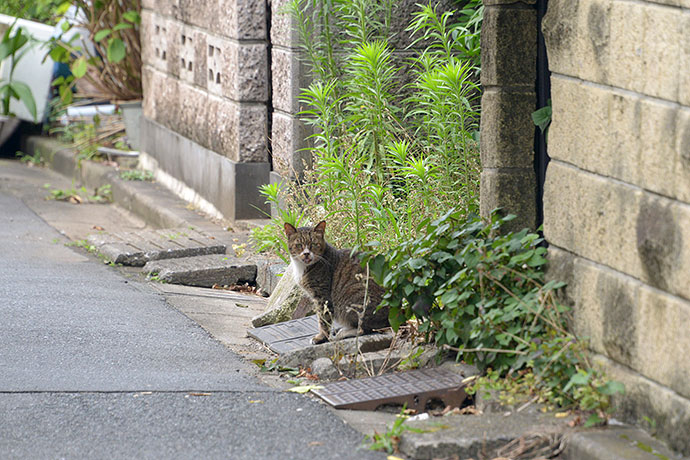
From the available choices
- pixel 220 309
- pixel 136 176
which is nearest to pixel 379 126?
pixel 220 309

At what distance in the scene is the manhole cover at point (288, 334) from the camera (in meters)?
5.75

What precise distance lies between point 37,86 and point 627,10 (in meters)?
11.4

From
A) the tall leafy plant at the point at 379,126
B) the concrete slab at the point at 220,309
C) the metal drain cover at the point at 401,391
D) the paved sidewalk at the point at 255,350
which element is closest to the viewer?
the paved sidewalk at the point at 255,350

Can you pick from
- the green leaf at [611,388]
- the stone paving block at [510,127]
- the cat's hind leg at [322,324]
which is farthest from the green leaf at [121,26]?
the green leaf at [611,388]

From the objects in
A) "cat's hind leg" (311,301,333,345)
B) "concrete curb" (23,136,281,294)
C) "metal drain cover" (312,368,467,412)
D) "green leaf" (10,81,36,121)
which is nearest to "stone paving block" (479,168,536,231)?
"metal drain cover" (312,368,467,412)

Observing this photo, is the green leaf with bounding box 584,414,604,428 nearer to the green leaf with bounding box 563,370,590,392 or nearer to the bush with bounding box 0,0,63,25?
the green leaf with bounding box 563,370,590,392

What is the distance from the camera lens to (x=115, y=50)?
12.1 metres

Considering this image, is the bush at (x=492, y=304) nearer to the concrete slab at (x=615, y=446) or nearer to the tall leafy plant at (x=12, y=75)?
the concrete slab at (x=615, y=446)

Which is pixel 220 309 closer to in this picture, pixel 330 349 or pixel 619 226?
pixel 330 349

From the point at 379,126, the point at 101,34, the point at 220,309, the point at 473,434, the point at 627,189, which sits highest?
the point at 101,34

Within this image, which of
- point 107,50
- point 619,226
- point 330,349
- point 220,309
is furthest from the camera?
point 107,50

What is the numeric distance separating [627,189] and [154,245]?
511 centimetres

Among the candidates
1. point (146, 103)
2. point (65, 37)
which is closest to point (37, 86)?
point (65, 37)

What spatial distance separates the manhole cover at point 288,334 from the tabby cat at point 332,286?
0.19m
